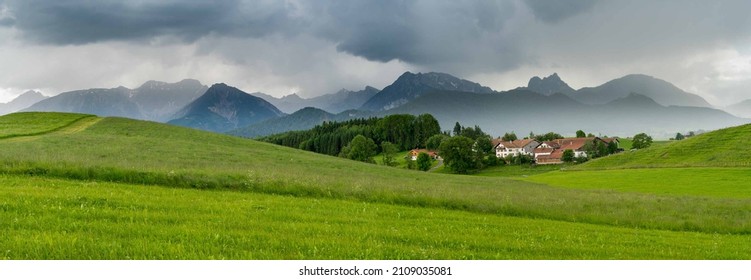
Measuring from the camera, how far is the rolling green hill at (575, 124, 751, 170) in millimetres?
96750

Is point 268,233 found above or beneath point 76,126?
beneath

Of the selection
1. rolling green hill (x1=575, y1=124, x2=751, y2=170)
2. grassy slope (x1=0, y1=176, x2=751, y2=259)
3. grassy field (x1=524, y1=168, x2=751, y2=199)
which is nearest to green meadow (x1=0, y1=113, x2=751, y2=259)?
grassy slope (x1=0, y1=176, x2=751, y2=259)

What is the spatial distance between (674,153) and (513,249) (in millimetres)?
121580

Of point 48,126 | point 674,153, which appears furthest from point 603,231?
point 674,153

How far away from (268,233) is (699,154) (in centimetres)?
12270

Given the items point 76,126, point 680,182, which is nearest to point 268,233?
point 680,182

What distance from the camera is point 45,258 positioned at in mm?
9547

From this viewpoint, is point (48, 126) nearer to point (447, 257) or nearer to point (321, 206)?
point (321, 206)

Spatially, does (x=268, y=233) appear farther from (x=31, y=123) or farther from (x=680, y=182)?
(x=31, y=123)

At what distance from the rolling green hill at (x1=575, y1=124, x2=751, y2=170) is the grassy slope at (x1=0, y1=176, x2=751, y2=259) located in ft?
306

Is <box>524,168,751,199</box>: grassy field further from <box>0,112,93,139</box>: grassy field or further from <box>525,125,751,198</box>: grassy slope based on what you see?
<box>0,112,93,139</box>: grassy field

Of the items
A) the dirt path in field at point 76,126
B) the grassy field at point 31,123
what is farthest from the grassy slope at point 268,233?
the dirt path in field at point 76,126

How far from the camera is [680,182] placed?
72188mm
